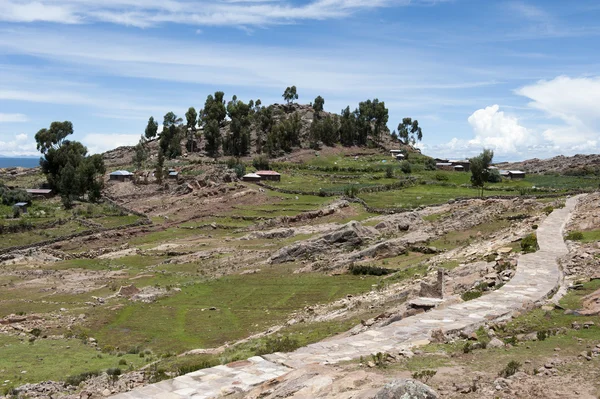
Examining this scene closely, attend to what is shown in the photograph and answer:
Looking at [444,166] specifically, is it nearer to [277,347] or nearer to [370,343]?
[277,347]

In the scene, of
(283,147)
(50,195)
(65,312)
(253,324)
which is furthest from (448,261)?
(283,147)

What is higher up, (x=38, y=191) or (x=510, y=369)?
(x=510, y=369)

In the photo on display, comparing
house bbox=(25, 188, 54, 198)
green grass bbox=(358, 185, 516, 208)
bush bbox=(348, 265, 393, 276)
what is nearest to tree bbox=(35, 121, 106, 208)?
house bbox=(25, 188, 54, 198)

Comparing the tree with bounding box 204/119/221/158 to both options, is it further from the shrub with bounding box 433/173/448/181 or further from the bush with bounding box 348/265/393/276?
the bush with bounding box 348/265/393/276

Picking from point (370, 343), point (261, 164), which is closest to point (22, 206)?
point (261, 164)

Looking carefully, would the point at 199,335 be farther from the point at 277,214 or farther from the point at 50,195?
the point at 50,195

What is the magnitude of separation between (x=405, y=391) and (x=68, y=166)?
118960 millimetres

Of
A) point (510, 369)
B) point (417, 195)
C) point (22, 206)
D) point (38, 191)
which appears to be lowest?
point (22, 206)

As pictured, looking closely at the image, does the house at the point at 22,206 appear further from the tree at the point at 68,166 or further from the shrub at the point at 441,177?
the shrub at the point at 441,177

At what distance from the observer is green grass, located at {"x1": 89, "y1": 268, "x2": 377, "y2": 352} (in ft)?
115

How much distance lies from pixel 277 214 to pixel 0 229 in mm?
45383

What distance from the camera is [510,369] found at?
47.4 feet

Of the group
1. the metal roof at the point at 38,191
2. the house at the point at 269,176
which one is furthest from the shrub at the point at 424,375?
the metal roof at the point at 38,191

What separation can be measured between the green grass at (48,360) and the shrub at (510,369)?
1802 cm
